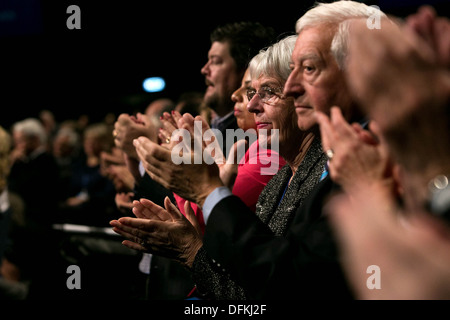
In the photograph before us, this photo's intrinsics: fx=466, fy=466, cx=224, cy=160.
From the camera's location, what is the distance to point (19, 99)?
9.12 m

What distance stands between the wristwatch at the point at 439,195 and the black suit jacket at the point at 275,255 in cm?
43

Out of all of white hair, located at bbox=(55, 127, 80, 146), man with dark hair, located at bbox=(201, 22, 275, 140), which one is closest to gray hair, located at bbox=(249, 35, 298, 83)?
man with dark hair, located at bbox=(201, 22, 275, 140)

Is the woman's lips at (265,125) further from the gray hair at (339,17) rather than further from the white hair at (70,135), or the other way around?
the white hair at (70,135)

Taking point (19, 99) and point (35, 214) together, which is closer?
point (35, 214)

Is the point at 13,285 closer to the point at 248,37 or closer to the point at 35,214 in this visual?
Answer: the point at 35,214

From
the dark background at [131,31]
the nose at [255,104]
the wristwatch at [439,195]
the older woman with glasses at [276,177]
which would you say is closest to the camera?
the wristwatch at [439,195]

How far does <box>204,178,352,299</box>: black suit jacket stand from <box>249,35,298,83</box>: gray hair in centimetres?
61

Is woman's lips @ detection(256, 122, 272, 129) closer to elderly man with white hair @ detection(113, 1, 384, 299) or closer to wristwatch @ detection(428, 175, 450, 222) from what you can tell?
elderly man with white hair @ detection(113, 1, 384, 299)

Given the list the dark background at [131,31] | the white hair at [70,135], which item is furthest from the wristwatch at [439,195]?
the white hair at [70,135]

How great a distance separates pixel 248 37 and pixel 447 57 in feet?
6.14

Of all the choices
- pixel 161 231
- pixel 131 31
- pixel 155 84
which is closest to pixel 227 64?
pixel 161 231

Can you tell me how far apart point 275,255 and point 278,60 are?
0.80 m

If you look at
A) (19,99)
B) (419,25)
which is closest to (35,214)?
(419,25)

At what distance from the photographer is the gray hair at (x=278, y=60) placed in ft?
5.24
